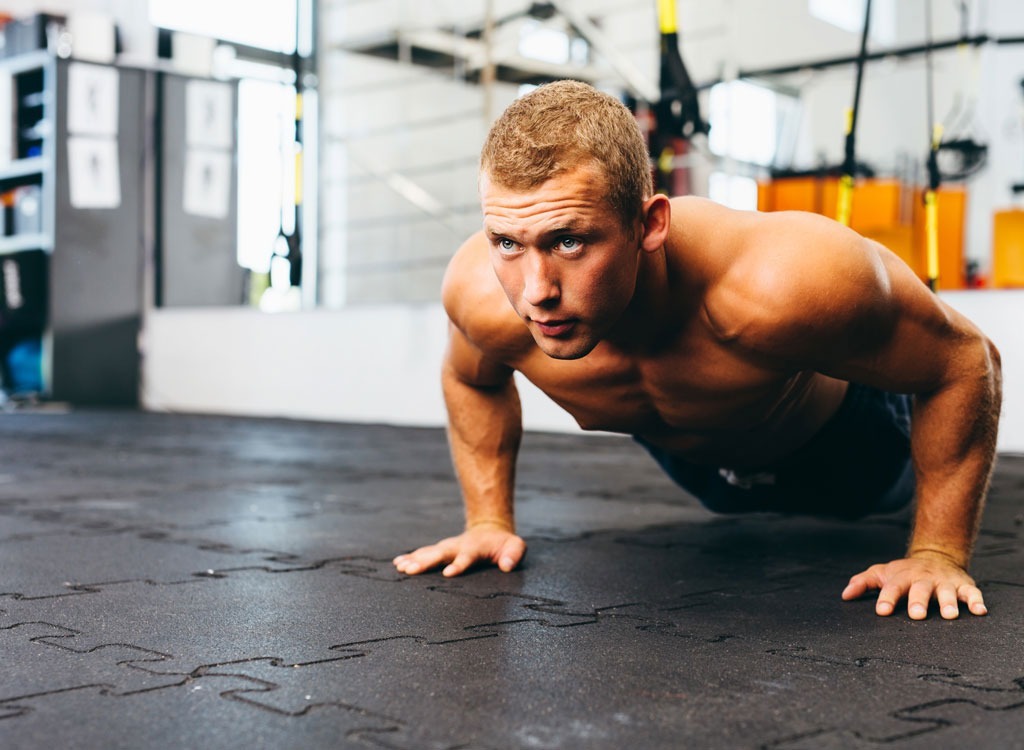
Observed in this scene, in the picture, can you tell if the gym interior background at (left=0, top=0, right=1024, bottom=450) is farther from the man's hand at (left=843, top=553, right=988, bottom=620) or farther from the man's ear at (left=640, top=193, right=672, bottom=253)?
the man's ear at (left=640, top=193, right=672, bottom=253)

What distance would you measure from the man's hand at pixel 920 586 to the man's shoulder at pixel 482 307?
576 mm

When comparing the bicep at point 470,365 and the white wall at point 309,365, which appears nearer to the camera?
the bicep at point 470,365

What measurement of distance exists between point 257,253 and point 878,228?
11.4 ft

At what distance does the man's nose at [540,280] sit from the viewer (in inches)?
50.9

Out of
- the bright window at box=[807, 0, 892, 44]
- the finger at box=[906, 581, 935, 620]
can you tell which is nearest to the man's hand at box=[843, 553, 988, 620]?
the finger at box=[906, 581, 935, 620]

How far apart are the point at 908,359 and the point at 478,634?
2.12 ft

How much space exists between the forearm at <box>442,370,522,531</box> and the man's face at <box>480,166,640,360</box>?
1.88 feet

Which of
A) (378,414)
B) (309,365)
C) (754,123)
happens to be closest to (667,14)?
(378,414)

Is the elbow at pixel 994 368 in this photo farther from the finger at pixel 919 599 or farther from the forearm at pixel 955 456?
the finger at pixel 919 599

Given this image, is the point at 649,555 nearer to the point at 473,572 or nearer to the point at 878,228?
the point at 473,572

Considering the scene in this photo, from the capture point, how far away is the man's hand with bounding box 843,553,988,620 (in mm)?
1530

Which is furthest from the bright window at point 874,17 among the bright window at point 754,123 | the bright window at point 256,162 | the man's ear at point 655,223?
the man's ear at point 655,223

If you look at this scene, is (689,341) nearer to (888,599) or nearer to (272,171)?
(888,599)

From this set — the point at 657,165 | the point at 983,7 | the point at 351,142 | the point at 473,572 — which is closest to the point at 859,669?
the point at 473,572
